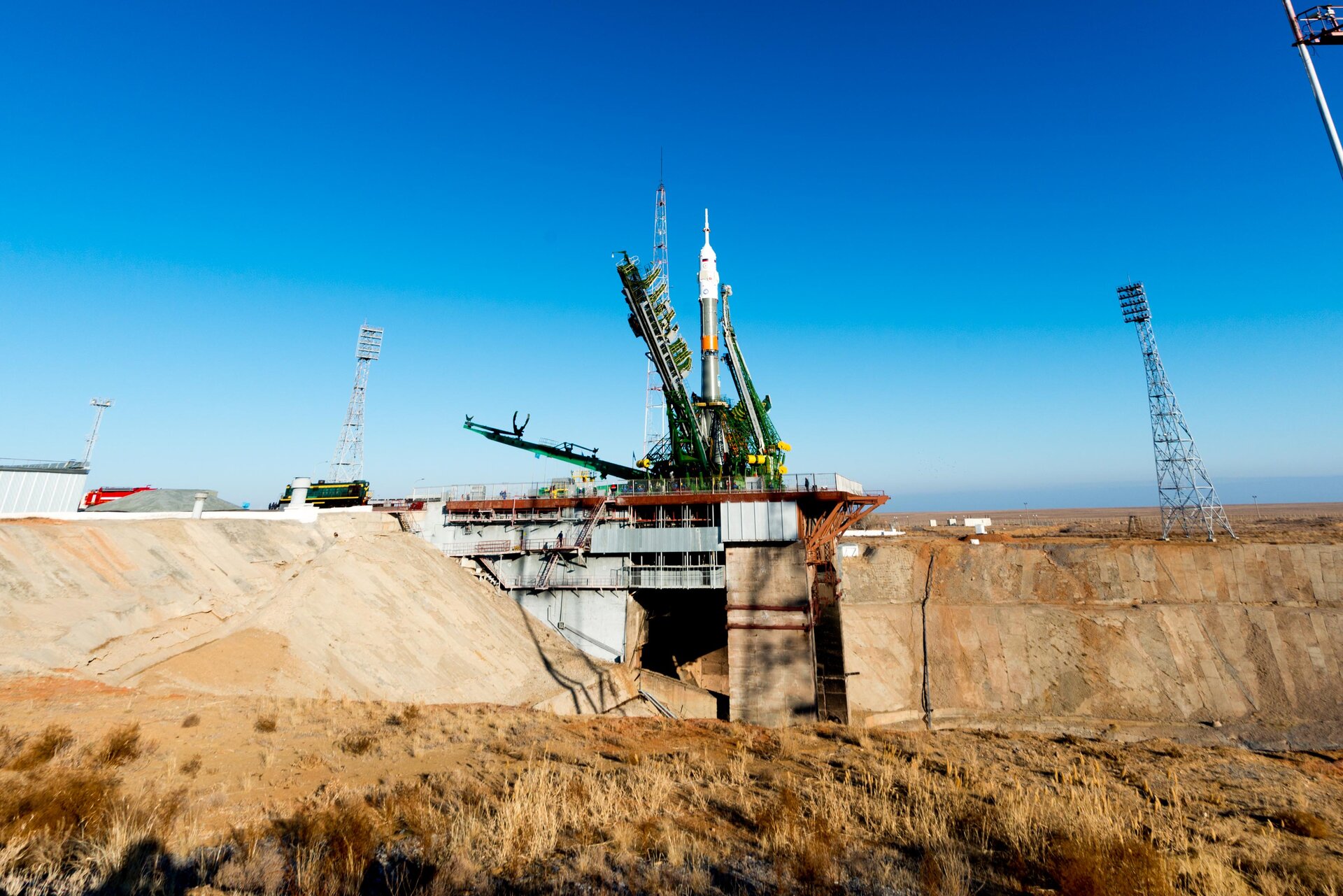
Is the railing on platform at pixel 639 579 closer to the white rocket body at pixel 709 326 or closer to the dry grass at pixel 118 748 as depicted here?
the white rocket body at pixel 709 326

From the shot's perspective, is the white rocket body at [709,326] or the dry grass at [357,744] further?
the white rocket body at [709,326]

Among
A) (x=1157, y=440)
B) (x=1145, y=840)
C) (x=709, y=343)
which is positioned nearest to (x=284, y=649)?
(x=1145, y=840)

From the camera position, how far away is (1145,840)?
925 cm

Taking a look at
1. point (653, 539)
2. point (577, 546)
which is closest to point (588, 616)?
point (577, 546)

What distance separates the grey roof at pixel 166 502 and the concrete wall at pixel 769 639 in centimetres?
3361

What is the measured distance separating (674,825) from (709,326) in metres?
38.6

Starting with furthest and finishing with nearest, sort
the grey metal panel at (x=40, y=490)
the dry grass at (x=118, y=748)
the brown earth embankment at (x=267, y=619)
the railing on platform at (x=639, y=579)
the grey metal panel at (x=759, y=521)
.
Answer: the railing on platform at (x=639, y=579)
the grey metal panel at (x=759, y=521)
the grey metal panel at (x=40, y=490)
the brown earth embankment at (x=267, y=619)
the dry grass at (x=118, y=748)

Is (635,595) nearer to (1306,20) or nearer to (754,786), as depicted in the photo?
(754,786)

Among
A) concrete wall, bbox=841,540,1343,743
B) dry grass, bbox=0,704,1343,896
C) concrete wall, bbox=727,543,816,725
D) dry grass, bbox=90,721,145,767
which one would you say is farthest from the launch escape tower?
dry grass, bbox=90,721,145,767

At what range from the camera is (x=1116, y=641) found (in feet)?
128

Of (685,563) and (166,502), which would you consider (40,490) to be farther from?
(685,563)

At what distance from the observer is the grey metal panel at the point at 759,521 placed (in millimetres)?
34125

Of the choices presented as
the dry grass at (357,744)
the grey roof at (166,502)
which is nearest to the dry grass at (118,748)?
the dry grass at (357,744)

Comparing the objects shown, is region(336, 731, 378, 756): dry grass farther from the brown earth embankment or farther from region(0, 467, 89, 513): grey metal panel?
region(0, 467, 89, 513): grey metal panel
